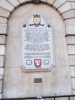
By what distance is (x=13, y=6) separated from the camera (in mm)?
9773

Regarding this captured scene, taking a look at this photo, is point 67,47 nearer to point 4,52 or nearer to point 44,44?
point 44,44

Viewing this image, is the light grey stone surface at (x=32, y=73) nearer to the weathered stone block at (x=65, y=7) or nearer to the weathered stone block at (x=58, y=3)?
the weathered stone block at (x=65, y=7)

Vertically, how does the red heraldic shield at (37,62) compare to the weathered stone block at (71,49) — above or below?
below

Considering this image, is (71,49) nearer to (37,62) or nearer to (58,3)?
(37,62)

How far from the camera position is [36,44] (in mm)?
9422

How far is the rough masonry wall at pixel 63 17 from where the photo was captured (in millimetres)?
9164

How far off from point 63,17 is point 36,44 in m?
1.81

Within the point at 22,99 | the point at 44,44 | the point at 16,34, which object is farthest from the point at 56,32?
the point at 22,99

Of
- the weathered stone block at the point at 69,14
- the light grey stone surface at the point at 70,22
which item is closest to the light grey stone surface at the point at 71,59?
the light grey stone surface at the point at 70,22

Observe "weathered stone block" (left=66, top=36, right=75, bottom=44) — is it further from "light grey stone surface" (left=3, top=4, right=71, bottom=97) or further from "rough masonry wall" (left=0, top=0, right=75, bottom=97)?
"light grey stone surface" (left=3, top=4, right=71, bottom=97)

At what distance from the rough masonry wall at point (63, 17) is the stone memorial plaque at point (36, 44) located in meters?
0.78

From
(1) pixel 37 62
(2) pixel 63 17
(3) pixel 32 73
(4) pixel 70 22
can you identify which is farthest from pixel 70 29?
(3) pixel 32 73

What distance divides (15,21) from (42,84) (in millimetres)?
3109

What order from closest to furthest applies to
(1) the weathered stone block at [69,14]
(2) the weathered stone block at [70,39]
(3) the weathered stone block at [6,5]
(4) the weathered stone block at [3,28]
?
(4) the weathered stone block at [3,28] → (2) the weathered stone block at [70,39] → (3) the weathered stone block at [6,5] → (1) the weathered stone block at [69,14]
